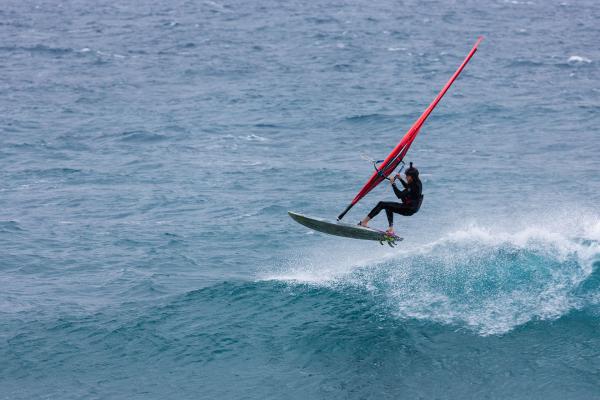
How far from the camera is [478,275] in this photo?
31.9 m

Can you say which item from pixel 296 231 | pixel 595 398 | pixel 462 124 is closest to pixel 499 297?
pixel 595 398

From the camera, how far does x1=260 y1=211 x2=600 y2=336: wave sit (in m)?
29.8

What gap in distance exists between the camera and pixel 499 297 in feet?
101

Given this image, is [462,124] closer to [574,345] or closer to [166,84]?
[166,84]

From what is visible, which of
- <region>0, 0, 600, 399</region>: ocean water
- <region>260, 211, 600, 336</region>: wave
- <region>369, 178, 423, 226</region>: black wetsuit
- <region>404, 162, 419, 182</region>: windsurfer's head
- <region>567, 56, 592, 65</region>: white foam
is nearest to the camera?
<region>404, 162, 419, 182</region>: windsurfer's head

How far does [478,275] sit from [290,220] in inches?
422

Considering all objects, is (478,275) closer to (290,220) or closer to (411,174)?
(411,174)

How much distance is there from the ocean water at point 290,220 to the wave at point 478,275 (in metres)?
0.10

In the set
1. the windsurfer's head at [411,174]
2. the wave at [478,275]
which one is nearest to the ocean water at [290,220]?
the wave at [478,275]

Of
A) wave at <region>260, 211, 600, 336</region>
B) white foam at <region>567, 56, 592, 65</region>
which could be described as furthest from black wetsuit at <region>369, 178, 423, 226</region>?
white foam at <region>567, 56, 592, 65</region>

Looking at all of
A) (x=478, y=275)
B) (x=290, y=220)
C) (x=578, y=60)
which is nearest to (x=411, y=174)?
(x=478, y=275)

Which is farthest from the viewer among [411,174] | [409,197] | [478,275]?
[478,275]

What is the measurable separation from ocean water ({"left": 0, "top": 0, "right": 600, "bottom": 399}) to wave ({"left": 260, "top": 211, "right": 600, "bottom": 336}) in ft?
0.33

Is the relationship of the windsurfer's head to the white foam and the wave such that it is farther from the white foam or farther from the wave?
the white foam
